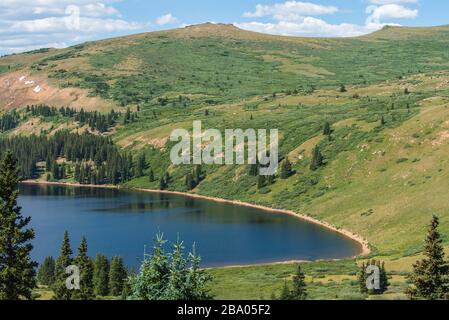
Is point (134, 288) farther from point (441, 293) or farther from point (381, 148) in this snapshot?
point (381, 148)

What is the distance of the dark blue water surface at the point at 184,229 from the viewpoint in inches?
4375

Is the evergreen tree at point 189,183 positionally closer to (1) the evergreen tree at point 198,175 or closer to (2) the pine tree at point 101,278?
(1) the evergreen tree at point 198,175

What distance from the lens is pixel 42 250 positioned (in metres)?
115

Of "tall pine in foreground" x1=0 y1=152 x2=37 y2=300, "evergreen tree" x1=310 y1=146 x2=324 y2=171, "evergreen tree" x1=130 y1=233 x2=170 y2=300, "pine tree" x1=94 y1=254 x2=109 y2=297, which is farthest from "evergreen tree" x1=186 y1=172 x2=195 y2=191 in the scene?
"evergreen tree" x1=130 y1=233 x2=170 y2=300

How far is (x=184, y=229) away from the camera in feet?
437

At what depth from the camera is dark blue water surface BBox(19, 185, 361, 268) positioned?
111m

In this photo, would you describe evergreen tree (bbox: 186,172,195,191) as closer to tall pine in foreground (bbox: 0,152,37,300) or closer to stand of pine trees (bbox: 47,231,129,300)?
stand of pine trees (bbox: 47,231,129,300)

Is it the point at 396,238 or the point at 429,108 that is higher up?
the point at 429,108

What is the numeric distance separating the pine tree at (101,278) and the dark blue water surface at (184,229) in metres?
16.2

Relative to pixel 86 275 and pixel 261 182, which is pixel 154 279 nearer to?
pixel 86 275

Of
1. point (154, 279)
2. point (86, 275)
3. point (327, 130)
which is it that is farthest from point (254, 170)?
point (154, 279)

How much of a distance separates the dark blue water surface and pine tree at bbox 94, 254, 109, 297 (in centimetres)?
1621
